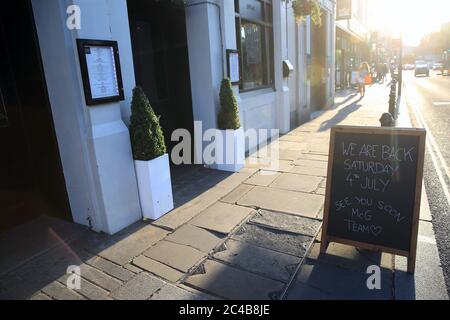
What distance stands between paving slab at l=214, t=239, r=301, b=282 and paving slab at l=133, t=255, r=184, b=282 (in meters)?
0.45

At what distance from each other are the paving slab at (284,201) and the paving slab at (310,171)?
36.1 inches

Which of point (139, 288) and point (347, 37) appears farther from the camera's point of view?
point (347, 37)

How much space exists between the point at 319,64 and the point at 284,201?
1084cm

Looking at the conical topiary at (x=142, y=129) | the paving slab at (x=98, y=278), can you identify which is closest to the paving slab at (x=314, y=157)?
the conical topiary at (x=142, y=129)

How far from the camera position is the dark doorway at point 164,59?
16.9 feet

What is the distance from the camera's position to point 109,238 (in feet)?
12.2

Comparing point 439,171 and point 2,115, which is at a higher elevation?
point 2,115

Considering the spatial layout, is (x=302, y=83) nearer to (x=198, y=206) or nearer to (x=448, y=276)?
(x=198, y=206)

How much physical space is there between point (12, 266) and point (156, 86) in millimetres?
3430

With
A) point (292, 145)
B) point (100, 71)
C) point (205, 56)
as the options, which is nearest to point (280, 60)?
point (292, 145)

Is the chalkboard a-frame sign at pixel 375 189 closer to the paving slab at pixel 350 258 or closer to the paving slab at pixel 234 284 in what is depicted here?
the paving slab at pixel 350 258

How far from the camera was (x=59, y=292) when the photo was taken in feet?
9.34

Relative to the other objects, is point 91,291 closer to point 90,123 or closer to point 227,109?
point 90,123

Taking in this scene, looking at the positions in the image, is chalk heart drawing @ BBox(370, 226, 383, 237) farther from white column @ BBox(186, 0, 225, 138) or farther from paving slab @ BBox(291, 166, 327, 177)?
white column @ BBox(186, 0, 225, 138)
